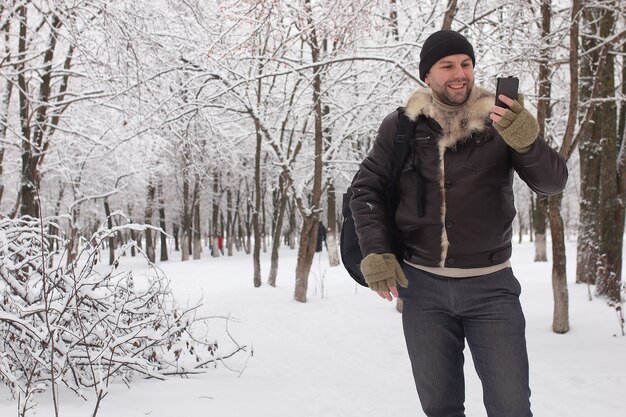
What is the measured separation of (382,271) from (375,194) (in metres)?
0.35

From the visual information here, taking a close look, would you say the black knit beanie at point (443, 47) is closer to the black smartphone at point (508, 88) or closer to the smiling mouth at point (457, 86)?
the smiling mouth at point (457, 86)

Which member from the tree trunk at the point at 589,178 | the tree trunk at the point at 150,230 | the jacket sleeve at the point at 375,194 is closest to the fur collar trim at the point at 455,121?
the jacket sleeve at the point at 375,194

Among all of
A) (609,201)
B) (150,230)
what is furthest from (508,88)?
(150,230)

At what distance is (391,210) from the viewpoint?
2383 mm

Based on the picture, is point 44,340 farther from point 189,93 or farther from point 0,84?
point 0,84

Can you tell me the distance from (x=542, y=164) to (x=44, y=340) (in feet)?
9.35

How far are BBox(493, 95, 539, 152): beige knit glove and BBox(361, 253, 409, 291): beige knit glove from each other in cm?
65

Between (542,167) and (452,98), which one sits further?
(452,98)

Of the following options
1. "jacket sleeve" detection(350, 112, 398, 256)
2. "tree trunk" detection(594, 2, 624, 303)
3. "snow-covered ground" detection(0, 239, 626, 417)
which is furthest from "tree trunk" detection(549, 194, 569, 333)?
"jacket sleeve" detection(350, 112, 398, 256)

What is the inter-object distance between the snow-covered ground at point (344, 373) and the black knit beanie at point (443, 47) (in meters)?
2.44

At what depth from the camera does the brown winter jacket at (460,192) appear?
2.19 meters

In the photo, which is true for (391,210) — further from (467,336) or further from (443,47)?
(443,47)

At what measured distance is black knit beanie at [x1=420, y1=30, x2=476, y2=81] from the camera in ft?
7.32

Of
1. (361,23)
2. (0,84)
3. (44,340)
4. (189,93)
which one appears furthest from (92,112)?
(44,340)
